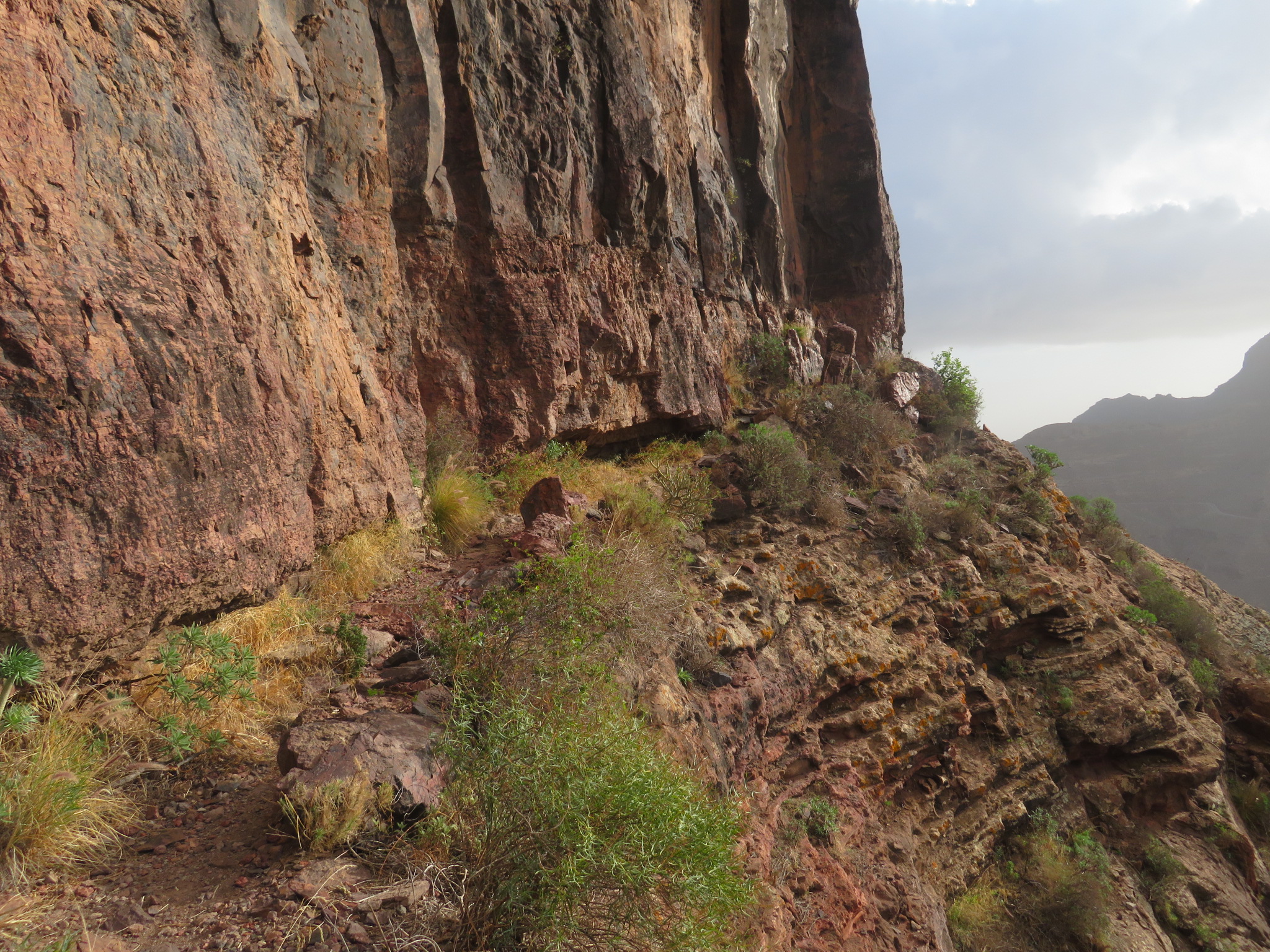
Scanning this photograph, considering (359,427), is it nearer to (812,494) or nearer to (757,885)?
(757,885)

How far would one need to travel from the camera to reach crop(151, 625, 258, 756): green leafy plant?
2.63 m

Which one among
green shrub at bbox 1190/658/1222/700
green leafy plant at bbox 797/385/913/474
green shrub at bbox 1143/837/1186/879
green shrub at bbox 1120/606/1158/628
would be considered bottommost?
green shrub at bbox 1143/837/1186/879

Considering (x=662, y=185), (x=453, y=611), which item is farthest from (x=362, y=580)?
(x=662, y=185)

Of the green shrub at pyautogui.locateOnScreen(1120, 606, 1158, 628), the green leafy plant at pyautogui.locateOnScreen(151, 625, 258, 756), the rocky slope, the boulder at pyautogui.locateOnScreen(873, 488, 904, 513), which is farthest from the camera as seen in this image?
the green shrub at pyautogui.locateOnScreen(1120, 606, 1158, 628)

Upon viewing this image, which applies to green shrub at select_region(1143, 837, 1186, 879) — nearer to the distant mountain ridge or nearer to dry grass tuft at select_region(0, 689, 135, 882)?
dry grass tuft at select_region(0, 689, 135, 882)

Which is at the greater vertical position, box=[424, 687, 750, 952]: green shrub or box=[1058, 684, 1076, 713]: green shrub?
box=[424, 687, 750, 952]: green shrub

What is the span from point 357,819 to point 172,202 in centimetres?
292

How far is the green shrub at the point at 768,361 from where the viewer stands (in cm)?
1073

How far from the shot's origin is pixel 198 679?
9.36ft

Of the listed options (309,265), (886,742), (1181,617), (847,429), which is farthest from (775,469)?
(1181,617)

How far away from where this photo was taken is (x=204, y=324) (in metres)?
3.01

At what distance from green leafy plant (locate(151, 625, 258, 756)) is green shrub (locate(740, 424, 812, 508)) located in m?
5.44

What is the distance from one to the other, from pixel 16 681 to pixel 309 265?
3038 millimetres

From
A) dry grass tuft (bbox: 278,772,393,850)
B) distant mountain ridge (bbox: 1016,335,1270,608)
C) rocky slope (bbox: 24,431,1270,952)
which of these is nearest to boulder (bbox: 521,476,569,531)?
rocky slope (bbox: 24,431,1270,952)
